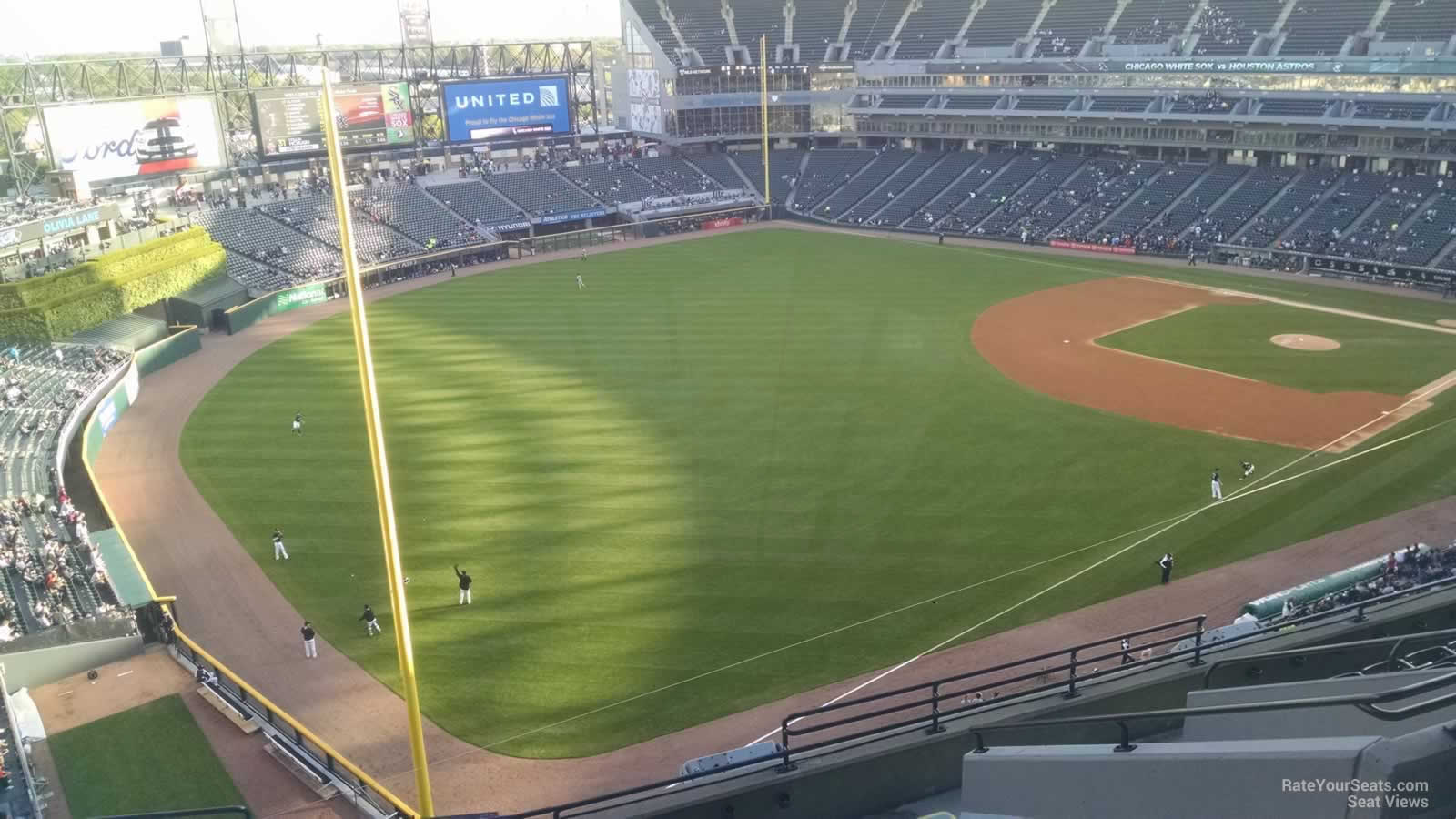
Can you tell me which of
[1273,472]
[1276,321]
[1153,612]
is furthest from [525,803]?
[1276,321]

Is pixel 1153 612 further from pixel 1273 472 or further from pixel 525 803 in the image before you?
pixel 525 803

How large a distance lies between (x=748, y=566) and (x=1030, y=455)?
34.1ft

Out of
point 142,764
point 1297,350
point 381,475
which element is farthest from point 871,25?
point 381,475

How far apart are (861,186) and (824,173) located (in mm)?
4446

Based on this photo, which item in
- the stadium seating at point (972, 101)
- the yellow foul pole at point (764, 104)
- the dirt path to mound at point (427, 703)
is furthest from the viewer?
the yellow foul pole at point (764, 104)

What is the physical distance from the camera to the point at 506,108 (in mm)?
72125

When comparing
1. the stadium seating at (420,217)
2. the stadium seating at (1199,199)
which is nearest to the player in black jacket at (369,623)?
the stadium seating at (420,217)

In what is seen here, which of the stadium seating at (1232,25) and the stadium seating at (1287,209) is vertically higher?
the stadium seating at (1232,25)

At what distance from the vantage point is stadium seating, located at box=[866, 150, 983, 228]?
71.0 m

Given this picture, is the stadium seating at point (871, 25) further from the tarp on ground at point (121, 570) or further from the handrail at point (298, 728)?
the handrail at point (298, 728)

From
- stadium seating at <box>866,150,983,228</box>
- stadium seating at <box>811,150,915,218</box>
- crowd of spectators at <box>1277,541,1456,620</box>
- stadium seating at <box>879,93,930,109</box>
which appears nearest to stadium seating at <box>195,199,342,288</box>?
stadium seating at <box>811,150,915,218</box>

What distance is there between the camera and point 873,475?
2842cm

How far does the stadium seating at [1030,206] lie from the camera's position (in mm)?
65250

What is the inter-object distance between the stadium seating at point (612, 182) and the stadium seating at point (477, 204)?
6.85 m
